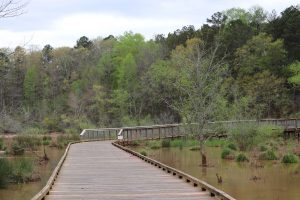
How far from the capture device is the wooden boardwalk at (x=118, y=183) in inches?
422

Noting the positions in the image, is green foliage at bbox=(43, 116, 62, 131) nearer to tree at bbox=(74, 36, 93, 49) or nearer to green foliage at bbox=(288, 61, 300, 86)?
green foliage at bbox=(288, 61, 300, 86)

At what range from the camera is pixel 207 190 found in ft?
36.9

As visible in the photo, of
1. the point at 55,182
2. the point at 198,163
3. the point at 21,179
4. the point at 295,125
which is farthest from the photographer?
the point at 295,125

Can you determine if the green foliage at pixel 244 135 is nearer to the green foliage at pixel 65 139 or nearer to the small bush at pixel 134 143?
the small bush at pixel 134 143

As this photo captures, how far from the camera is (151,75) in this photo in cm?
6469

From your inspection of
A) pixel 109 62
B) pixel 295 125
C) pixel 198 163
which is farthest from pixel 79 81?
pixel 198 163

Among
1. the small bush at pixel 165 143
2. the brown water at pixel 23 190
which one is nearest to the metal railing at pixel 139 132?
the small bush at pixel 165 143

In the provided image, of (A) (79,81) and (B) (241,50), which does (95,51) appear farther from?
(B) (241,50)

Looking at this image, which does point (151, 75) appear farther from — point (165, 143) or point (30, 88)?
point (165, 143)

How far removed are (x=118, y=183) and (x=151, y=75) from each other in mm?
51863

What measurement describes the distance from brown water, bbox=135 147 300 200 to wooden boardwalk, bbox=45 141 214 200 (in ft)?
7.29

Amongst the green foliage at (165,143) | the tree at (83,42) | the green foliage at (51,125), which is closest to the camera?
the green foliage at (165,143)

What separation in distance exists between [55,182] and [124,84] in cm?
5863

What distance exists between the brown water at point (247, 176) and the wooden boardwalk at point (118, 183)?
2223mm
